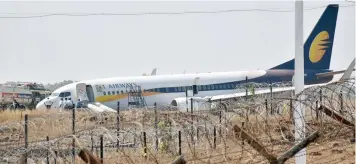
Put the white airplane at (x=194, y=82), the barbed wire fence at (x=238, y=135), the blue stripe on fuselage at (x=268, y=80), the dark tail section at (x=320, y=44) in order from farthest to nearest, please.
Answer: the blue stripe on fuselage at (x=268, y=80), the dark tail section at (x=320, y=44), the white airplane at (x=194, y=82), the barbed wire fence at (x=238, y=135)

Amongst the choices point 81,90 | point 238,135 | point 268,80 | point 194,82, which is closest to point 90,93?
point 81,90

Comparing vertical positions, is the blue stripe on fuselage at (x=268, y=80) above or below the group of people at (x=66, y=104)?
above

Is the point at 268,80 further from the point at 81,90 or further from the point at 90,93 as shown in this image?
the point at 81,90

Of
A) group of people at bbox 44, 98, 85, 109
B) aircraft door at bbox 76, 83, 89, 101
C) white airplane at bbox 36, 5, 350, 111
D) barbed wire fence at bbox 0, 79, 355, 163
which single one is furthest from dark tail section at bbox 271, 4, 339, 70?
barbed wire fence at bbox 0, 79, 355, 163

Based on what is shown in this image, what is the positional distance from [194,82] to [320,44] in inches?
325

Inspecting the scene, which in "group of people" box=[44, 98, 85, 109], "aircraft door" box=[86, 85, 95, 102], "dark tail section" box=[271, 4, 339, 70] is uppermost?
"dark tail section" box=[271, 4, 339, 70]

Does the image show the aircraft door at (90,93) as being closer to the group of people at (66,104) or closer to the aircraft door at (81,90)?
the aircraft door at (81,90)

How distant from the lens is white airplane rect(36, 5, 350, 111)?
30.4 m

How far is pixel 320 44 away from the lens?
34219 mm

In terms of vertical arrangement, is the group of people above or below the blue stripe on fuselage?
below

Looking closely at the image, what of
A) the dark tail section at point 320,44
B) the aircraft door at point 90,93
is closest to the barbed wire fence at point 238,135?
the aircraft door at point 90,93

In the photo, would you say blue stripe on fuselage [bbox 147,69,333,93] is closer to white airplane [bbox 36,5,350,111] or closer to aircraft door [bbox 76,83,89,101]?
white airplane [bbox 36,5,350,111]

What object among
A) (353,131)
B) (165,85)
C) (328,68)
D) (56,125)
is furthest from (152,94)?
(353,131)

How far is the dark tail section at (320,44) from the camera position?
31.3 metres
